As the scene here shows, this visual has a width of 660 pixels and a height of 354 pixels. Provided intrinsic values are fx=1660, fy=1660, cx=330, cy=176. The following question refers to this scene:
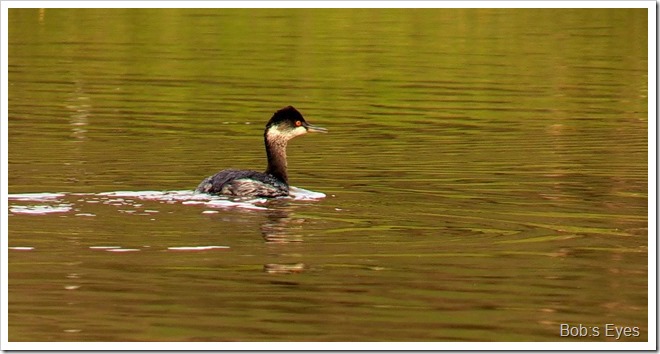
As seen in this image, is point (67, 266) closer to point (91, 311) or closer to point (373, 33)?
point (91, 311)

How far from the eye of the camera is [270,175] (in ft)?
53.1

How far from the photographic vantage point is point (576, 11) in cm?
4375

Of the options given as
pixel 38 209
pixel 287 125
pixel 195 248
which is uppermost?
pixel 287 125

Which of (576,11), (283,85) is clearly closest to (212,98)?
(283,85)

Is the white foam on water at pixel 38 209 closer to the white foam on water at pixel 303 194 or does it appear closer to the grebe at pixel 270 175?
the grebe at pixel 270 175

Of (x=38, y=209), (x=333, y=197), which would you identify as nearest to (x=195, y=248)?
(x=38, y=209)

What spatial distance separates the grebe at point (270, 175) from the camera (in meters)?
15.5

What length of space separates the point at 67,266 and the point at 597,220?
5.03 metres

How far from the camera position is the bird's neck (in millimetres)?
16750

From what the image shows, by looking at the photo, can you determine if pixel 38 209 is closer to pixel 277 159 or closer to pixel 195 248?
pixel 195 248

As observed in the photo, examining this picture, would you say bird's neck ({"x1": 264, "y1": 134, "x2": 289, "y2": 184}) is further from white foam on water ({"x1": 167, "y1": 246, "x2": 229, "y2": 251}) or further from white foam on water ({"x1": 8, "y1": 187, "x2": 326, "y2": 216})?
white foam on water ({"x1": 167, "y1": 246, "x2": 229, "y2": 251})

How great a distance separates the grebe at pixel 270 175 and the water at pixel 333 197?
198 millimetres

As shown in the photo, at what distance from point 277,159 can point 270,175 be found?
0.72 metres

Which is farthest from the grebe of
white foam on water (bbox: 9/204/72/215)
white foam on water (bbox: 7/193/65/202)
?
white foam on water (bbox: 9/204/72/215)
